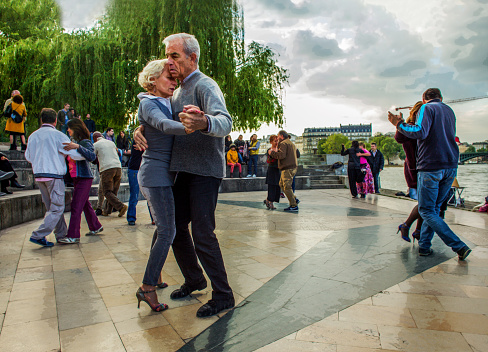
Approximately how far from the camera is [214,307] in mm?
2850

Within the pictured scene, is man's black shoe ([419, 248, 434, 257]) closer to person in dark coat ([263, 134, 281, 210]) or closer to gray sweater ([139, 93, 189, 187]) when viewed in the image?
gray sweater ([139, 93, 189, 187])

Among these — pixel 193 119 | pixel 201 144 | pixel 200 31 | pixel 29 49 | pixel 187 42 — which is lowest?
pixel 201 144

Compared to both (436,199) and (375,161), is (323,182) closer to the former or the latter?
(375,161)

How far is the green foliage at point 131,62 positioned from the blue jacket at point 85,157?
12.0 metres

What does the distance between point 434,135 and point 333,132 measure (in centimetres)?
18814

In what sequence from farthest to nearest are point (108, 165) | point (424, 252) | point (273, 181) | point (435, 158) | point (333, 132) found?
point (333, 132) < point (273, 181) < point (108, 165) < point (424, 252) < point (435, 158)

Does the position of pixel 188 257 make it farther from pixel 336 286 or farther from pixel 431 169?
pixel 431 169

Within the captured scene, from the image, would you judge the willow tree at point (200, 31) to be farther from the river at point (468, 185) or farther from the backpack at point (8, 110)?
the river at point (468, 185)

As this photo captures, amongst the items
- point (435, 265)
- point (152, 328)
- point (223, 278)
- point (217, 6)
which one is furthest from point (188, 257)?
point (217, 6)

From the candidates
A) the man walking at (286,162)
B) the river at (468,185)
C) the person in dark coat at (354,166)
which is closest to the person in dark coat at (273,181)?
the man walking at (286,162)

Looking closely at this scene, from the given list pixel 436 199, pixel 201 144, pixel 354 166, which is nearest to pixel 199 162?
pixel 201 144

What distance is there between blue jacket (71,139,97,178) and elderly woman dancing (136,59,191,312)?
2.98 metres

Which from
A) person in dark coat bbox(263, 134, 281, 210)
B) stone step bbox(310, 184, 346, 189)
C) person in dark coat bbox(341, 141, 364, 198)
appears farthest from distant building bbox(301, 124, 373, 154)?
person in dark coat bbox(263, 134, 281, 210)

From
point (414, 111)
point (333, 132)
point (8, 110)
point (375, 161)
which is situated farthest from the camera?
point (333, 132)
